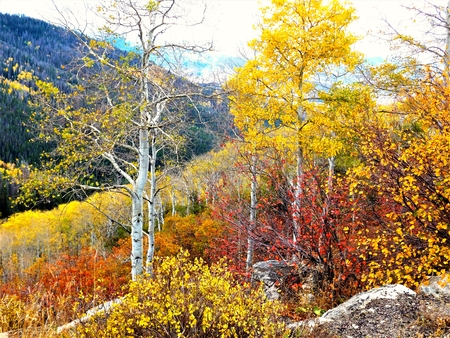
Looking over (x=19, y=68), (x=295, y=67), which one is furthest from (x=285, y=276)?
(x=19, y=68)

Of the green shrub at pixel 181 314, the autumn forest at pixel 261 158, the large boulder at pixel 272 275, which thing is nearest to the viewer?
the green shrub at pixel 181 314

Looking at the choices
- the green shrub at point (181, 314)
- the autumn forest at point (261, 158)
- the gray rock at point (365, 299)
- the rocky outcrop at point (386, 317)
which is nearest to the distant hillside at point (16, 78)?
the autumn forest at point (261, 158)

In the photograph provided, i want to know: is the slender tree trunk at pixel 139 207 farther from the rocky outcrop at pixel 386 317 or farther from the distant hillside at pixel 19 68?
the distant hillside at pixel 19 68

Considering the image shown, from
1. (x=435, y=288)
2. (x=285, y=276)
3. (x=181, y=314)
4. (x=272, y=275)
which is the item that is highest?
(x=181, y=314)

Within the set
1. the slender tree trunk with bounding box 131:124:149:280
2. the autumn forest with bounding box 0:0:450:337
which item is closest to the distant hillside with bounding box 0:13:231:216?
the autumn forest with bounding box 0:0:450:337

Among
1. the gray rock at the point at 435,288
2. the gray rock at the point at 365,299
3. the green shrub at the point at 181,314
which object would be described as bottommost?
the gray rock at the point at 365,299

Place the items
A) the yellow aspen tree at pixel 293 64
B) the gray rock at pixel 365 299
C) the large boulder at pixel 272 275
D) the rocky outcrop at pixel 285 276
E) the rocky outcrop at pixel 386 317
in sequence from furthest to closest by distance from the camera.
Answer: the yellow aspen tree at pixel 293 64
the large boulder at pixel 272 275
the rocky outcrop at pixel 285 276
the gray rock at pixel 365 299
the rocky outcrop at pixel 386 317

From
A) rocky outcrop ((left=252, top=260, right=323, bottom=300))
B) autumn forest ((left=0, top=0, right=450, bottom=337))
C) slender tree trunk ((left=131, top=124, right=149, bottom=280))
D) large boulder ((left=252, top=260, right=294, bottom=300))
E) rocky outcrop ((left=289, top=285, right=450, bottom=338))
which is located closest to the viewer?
autumn forest ((left=0, top=0, right=450, bottom=337))

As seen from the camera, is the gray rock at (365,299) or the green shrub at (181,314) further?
the gray rock at (365,299)

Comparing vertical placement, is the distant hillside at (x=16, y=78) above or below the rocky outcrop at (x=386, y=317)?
above

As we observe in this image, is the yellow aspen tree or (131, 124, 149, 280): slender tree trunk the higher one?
the yellow aspen tree

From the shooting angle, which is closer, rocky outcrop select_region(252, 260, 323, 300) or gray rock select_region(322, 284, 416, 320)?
gray rock select_region(322, 284, 416, 320)

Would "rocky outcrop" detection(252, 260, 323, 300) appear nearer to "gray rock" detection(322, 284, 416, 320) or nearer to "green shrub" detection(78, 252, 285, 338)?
"gray rock" detection(322, 284, 416, 320)

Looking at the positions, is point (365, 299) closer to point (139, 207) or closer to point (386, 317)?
point (386, 317)
